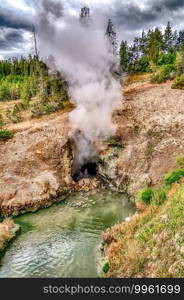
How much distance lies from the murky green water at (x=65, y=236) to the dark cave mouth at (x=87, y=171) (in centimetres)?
323

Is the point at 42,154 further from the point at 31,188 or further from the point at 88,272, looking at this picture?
the point at 88,272

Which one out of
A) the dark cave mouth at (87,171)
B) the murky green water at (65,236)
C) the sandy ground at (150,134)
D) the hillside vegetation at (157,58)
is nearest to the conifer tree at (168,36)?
the hillside vegetation at (157,58)

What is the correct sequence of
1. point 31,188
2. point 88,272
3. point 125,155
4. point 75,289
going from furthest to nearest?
point 125,155 < point 31,188 < point 88,272 < point 75,289

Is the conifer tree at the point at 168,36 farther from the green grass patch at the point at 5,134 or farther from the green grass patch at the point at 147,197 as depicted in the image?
the green grass patch at the point at 147,197

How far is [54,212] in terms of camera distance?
20516 mm

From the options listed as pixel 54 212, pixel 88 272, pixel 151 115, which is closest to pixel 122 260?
pixel 88 272

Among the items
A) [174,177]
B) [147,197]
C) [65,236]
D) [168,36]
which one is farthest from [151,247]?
[168,36]

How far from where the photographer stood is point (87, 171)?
27.2 metres

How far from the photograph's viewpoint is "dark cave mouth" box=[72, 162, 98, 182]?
26337mm

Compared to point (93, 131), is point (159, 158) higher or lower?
lower

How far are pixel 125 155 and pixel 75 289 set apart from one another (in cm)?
1880

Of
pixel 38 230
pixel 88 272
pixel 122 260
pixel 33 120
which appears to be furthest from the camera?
pixel 33 120

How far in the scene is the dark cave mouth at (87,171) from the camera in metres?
26.3

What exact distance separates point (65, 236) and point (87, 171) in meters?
11.3
